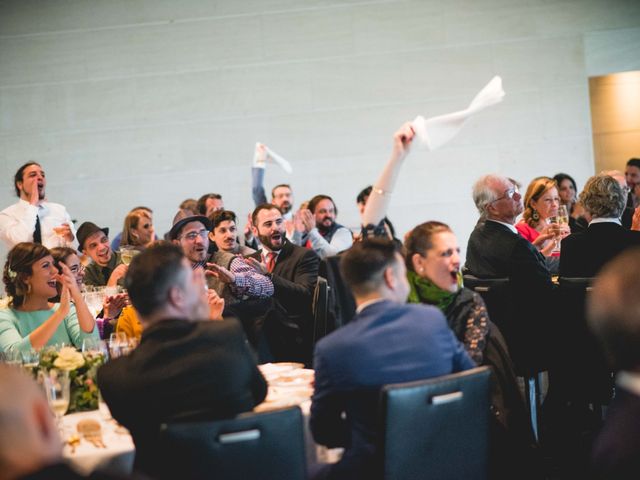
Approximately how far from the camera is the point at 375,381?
101 inches

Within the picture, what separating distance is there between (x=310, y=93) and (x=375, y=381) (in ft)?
19.3

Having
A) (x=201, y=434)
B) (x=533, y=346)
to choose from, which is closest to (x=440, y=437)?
(x=201, y=434)

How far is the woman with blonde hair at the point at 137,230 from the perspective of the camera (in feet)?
20.4

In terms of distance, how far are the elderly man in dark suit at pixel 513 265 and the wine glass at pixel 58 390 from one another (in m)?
2.29

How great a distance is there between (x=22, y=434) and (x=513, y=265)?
3.47m

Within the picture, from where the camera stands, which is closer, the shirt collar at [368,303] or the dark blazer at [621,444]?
the dark blazer at [621,444]

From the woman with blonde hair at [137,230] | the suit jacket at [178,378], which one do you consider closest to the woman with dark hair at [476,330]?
the suit jacket at [178,378]

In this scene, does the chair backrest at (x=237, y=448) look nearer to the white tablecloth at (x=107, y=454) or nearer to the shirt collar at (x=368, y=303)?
the white tablecloth at (x=107, y=454)

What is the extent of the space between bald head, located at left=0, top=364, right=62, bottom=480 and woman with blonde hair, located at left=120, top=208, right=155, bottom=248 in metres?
4.77

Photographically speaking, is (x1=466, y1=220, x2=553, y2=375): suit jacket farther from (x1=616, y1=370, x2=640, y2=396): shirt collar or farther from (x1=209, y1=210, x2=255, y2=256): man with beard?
(x1=616, y1=370, x2=640, y2=396): shirt collar

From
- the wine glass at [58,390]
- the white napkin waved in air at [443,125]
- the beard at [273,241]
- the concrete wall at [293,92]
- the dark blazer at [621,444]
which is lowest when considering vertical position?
the wine glass at [58,390]

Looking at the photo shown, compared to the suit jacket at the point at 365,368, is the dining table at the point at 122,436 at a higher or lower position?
lower

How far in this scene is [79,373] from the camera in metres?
3.15

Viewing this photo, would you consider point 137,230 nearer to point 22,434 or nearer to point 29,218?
point 29,218
